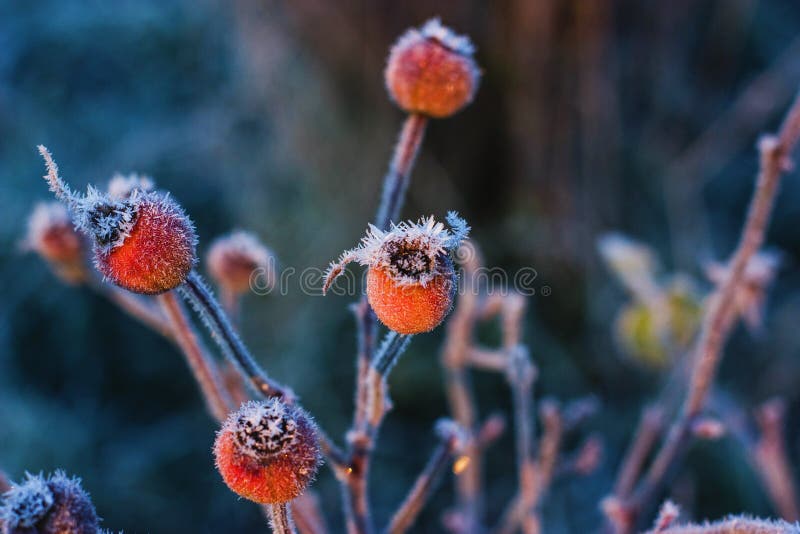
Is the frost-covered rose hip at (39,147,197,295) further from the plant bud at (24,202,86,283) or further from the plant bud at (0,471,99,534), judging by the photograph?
the plant bud at (24,202,86,283)

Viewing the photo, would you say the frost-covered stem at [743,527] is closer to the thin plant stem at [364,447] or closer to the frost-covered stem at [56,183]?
the thin plant stem at [364,447]

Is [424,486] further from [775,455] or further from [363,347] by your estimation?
[775,455]

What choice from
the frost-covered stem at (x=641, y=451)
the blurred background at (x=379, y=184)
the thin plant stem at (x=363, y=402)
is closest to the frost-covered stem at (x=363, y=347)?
the thin plant stem at (x=363, y=402)

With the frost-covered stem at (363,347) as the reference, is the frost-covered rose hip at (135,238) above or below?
above

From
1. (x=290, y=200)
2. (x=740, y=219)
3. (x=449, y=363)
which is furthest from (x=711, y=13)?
(x=449, y=363)

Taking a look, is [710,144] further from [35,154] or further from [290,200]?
[35,154]

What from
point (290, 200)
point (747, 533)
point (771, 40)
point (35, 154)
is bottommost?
point (747, 533)

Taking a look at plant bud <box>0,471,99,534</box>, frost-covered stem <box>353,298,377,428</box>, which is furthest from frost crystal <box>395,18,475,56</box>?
plant bud <box>0,471,99,534</box>
